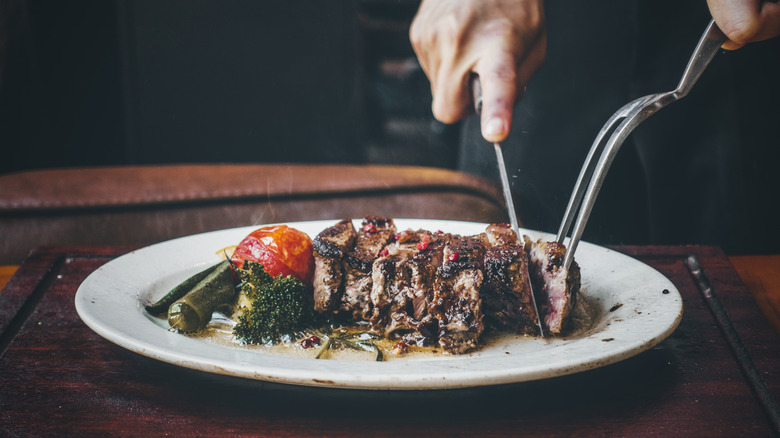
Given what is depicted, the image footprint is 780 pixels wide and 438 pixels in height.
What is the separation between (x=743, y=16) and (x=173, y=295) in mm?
1412

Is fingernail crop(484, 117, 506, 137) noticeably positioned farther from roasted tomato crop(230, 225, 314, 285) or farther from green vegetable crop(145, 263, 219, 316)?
green vegetable crop(145, 263, 219, 316)

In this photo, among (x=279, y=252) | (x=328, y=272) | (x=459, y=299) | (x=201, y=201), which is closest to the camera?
(x=459, y=299)

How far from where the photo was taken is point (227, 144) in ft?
13.3

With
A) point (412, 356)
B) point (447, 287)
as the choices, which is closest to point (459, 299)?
point (447, 287)

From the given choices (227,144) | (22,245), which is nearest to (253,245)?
(22,245)

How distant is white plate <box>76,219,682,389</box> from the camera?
104cm

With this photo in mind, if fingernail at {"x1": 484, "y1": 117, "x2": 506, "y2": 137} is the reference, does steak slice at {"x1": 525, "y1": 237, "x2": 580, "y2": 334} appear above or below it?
below

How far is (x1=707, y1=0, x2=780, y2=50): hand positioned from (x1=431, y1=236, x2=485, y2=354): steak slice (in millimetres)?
692

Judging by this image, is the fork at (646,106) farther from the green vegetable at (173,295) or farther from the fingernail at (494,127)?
the green vegetable at (173,295)

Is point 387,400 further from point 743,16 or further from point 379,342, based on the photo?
point 743,16

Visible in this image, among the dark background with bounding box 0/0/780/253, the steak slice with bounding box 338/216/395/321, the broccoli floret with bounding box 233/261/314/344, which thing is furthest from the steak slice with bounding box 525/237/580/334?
the dark background with bounding box 0/0/780/253

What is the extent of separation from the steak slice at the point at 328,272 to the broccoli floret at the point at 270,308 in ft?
0.12

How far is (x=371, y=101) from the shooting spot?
13.2 ft

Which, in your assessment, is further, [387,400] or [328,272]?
[328,272]
